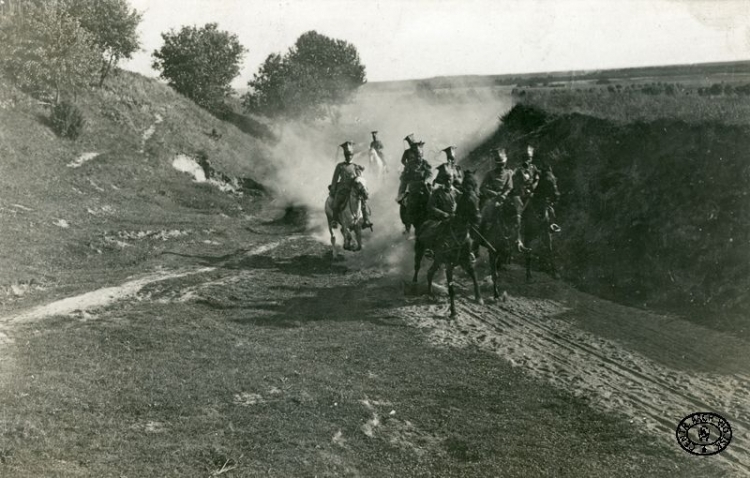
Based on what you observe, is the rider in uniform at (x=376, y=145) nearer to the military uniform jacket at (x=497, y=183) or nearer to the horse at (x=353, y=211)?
the horse at (x=353, y=211)

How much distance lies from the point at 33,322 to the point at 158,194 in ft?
61.1

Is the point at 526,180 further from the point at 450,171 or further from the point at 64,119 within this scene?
the point at 64,119

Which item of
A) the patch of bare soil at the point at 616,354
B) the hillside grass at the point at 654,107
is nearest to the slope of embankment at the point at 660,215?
the hillside grass at the point at 654,107

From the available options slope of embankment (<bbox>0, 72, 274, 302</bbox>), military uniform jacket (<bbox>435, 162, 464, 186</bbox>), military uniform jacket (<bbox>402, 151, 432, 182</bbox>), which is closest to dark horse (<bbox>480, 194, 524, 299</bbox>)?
military uniform jacket (<bbox>435, 162, 464, 186</bbox>)

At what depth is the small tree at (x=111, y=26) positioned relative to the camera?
1523 inches

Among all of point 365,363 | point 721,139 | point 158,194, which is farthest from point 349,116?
point 365,363

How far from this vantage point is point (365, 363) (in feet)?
36.6

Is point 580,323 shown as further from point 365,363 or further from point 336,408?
point 336,408

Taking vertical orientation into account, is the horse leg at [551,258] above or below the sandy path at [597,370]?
above

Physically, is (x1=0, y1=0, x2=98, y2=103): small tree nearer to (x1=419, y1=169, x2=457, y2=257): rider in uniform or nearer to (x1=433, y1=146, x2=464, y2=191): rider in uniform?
(x1=433, y1=146, x2=464, y2=191): rider in uniform

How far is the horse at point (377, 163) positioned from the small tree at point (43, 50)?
16206 mm

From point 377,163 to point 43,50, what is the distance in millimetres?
17186

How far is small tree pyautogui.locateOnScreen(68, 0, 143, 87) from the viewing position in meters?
38.7

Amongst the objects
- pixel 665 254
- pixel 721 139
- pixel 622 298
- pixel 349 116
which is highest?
pixel 349 116
